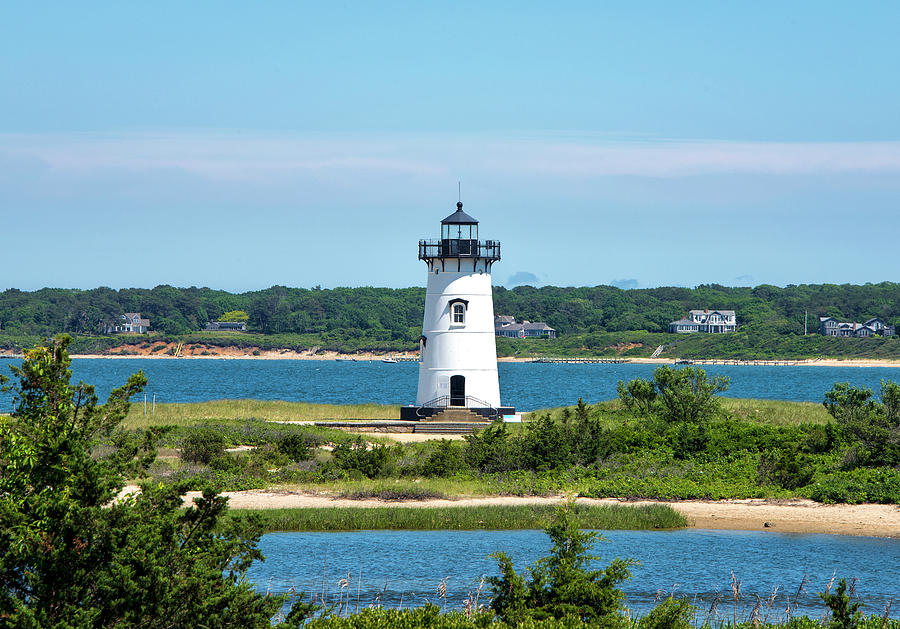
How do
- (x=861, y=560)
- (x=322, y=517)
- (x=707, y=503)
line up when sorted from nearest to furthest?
(x=861, y=560) < (x=322, y=517) < (x=707, y=503)

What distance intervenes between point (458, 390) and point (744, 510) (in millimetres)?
16896

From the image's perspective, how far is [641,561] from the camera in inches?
810

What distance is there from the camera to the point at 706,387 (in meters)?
39.8

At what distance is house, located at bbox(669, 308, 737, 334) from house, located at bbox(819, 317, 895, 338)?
55.7 ft

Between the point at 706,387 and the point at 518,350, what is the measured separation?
145 meters

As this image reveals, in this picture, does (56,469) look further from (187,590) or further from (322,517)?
(322,517)

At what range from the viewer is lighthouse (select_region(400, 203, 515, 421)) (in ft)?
132

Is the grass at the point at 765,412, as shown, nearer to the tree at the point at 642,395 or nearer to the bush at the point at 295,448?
Result: the tree at the point at 642,395

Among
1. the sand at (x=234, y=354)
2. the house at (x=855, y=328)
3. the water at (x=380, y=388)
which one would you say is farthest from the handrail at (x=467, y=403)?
the house at (x=855, y=328)

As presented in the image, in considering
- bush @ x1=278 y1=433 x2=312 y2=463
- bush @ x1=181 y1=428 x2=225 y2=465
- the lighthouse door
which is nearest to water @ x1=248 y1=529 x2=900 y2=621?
bush @ x1=181 y1=428 x2=225 y2=465

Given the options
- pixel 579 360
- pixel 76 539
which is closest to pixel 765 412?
pixel 76 539

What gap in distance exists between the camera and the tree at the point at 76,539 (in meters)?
9.32

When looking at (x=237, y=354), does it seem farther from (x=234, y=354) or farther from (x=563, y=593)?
(x=563, y=593)

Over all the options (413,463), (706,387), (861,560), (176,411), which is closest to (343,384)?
(176,411)
